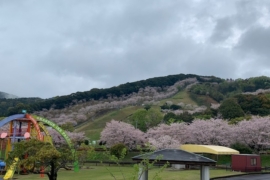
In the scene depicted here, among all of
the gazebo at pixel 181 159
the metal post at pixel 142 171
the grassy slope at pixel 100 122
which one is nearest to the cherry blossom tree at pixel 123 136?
the grassy slope at pixel 100 122

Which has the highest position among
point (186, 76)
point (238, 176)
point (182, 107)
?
point (186, 76)

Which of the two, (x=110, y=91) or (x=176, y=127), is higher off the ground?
(x=110, y=91)

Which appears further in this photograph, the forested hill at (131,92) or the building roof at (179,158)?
the forested hill at (131,92)

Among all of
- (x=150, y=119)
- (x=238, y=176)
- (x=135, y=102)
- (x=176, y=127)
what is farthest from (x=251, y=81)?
(x=238, y=176)

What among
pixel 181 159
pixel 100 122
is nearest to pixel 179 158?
pixel 181 159

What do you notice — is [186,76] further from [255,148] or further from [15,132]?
[15,132]

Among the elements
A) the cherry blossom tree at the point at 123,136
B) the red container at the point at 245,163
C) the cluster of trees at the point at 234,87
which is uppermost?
the cluster of trees at the point at 234,87

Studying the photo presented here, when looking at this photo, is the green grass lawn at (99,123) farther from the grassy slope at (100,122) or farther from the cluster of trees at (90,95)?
the cluster of trees at (90,95)

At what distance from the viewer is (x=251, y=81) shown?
430 ft

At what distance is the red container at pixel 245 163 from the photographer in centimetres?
3269

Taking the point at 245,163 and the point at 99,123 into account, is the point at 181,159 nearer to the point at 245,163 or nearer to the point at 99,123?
the point at 245,163

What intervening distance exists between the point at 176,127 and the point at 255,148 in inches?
489

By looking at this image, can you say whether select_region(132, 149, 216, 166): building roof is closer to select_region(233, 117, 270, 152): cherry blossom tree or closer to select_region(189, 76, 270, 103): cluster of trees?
select_region(233, 117, 270, 152): cherry blossom tree

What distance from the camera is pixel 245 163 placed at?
3269cm
